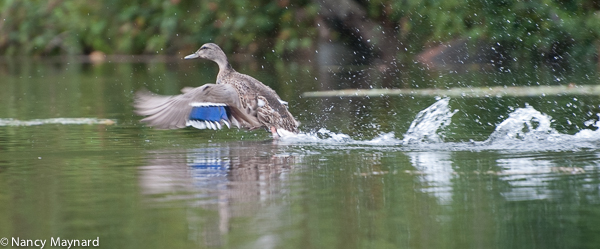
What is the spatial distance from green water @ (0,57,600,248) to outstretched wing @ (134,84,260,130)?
0.59 ft

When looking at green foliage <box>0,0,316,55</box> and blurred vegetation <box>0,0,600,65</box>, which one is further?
green foliage <box>0,0,316,55</box>

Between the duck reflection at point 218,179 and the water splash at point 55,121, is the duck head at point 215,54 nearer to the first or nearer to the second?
the water splash at point 55,121

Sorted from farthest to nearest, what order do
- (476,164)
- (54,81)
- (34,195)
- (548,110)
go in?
(54,81), (548,110), (476,164), (34,195)

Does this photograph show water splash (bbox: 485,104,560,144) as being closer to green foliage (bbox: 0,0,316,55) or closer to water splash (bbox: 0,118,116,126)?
water splash (bbox: 0,118,116,126)

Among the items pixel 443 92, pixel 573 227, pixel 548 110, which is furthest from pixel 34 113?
pixel 573 227

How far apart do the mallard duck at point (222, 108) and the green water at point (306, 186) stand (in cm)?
17

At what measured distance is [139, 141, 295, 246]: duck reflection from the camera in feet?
15.5

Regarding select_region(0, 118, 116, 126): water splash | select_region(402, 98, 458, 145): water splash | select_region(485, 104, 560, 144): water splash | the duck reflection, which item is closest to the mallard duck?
the duck reflection

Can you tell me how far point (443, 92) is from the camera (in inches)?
443

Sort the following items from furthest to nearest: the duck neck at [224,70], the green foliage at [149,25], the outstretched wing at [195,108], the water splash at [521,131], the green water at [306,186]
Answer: the green foliage at [149,25] < the duck neck at [224,70] < the outstretched wing at [195,108] < the water splash at [521,131] < the green water at [306,186]

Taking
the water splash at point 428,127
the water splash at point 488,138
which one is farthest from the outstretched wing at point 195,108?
the water splash at point 428,127

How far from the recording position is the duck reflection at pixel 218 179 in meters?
4.71

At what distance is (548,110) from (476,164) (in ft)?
11.3

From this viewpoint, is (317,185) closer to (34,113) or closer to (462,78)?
(34,113)
